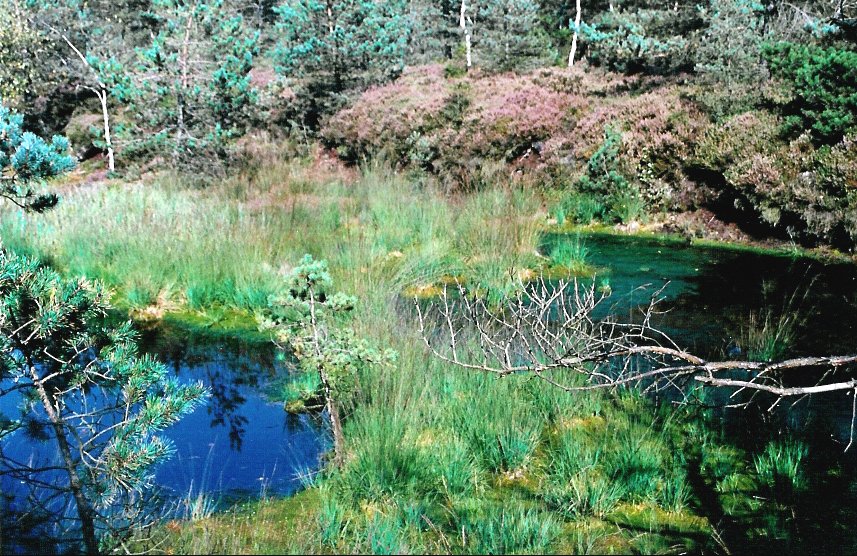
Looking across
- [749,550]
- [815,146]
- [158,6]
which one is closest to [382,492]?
[749,550]

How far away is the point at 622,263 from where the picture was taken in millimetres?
9219

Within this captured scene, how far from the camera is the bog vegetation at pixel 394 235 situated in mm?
3160

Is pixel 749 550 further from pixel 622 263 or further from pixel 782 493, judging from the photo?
pixel 622 263

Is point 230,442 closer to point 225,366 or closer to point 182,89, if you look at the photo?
point 225,366

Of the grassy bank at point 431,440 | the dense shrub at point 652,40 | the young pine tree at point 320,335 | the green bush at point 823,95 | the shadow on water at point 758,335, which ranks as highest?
→ the dense shrub at point 652,40

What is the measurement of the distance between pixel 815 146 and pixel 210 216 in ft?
28.7

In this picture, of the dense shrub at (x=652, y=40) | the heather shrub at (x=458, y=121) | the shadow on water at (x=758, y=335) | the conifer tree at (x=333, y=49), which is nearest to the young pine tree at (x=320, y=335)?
the shadow on water at (x=758, y=335)

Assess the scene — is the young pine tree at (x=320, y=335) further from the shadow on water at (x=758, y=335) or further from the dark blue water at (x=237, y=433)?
the shadow on water at (x=758, y=335)

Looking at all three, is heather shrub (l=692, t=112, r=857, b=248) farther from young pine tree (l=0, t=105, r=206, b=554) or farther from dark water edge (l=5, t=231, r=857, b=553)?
young pine tree (l=0, t=105, r=206, b=554)

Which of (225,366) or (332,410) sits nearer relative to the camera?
(332,410)

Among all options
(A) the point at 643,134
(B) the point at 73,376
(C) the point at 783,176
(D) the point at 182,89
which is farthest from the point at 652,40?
(B) the point at 73,376

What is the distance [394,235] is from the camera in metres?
9.10

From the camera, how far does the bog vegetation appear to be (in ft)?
10.4

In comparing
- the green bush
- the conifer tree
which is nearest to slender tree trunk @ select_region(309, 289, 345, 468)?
the green bush
